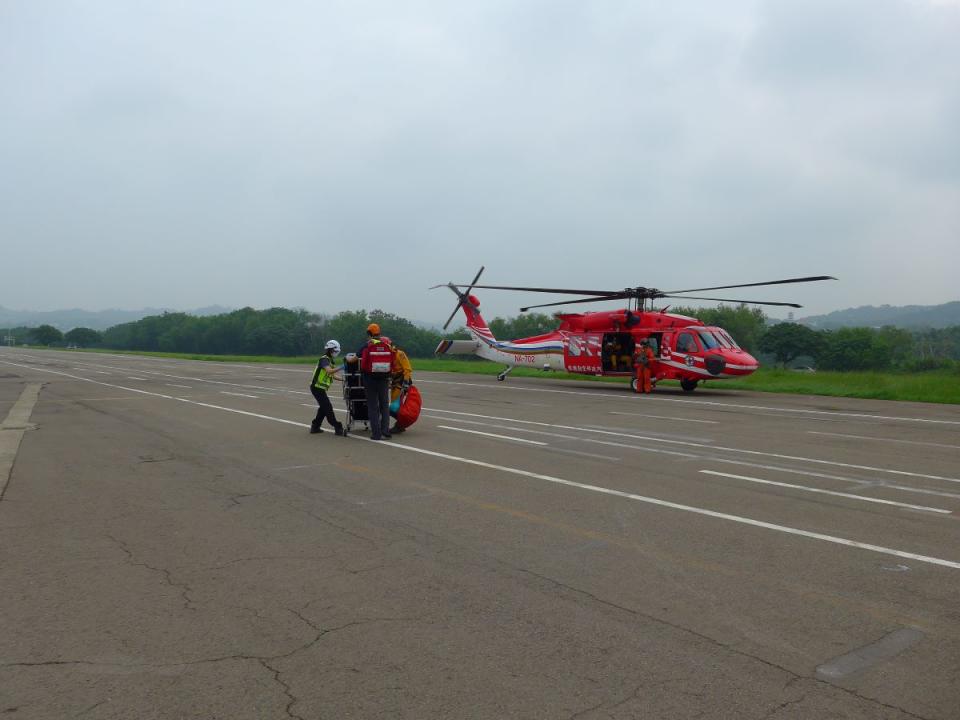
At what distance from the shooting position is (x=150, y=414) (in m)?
17.1

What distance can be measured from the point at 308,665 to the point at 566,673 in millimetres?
1350

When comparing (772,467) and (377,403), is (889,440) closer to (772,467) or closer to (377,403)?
(772,467)

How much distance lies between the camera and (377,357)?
12.0 m

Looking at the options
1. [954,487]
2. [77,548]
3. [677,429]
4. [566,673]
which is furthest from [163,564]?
[677,429]

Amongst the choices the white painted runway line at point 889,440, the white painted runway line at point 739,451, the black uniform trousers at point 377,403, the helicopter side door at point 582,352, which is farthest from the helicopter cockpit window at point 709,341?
the black uniform trousers at point 377,403

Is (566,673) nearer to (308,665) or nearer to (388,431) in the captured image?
(308,665)

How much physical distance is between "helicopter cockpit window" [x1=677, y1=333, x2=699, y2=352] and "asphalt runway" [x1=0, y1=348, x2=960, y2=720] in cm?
1106

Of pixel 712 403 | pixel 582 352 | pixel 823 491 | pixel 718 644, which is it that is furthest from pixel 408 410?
pixel 582 352

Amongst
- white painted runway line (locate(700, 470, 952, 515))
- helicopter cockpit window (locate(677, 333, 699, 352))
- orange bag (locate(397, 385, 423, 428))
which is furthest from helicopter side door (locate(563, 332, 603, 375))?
white painted runway line (locate(700, 470, 952, 515))

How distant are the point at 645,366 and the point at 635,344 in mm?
939

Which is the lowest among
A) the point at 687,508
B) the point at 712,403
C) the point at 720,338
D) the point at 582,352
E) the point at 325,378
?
the point at 687,508

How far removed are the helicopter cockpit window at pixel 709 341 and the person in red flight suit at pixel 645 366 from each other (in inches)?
71.7

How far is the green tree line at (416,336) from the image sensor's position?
58156mm

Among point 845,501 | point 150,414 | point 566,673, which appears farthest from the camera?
point 150,414
